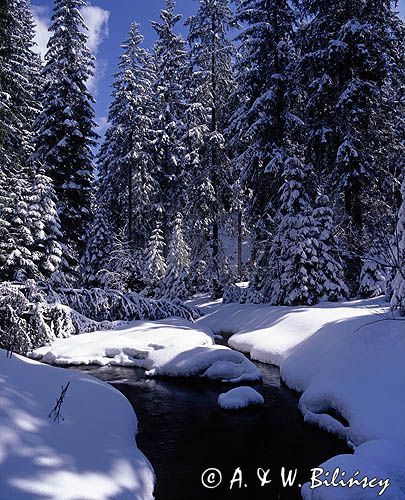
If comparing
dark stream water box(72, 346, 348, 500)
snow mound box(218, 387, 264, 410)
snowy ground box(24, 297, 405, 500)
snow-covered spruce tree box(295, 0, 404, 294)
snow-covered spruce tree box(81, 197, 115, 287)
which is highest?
snow-covered spruce tree box(295, 0, 404, 294)

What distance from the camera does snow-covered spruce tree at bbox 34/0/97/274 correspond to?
2059cm

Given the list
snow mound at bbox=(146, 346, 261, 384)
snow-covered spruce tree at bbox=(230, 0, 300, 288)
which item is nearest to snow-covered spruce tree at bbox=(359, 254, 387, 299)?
snow-covered spruce tree at bbox=(230, 0, 300, 288)

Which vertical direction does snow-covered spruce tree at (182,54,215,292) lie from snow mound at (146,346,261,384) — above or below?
above

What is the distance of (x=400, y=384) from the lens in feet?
20.8

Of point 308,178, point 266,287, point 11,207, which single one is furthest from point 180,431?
point 308,178

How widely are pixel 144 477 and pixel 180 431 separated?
2085mm

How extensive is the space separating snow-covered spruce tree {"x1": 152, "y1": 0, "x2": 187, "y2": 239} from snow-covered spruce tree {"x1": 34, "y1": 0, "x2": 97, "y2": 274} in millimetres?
7967

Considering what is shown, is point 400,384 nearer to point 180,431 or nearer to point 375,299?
point 180,431

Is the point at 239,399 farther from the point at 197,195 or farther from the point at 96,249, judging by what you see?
the point at 96,249

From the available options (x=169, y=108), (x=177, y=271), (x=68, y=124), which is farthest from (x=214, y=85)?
(x=177, y=271)

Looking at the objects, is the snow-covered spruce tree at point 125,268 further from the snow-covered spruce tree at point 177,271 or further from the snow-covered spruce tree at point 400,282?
the snow-covered spruce tree at point 400,282

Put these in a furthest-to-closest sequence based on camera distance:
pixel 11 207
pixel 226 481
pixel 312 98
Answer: pixel 312 98, pixel 11 207, pixel 226 481

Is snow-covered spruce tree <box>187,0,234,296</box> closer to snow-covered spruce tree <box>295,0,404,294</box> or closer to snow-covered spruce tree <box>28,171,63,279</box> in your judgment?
snow-covered spruce tree <box>295,0,404,294</box>

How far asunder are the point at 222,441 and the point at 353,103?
1461 cm
